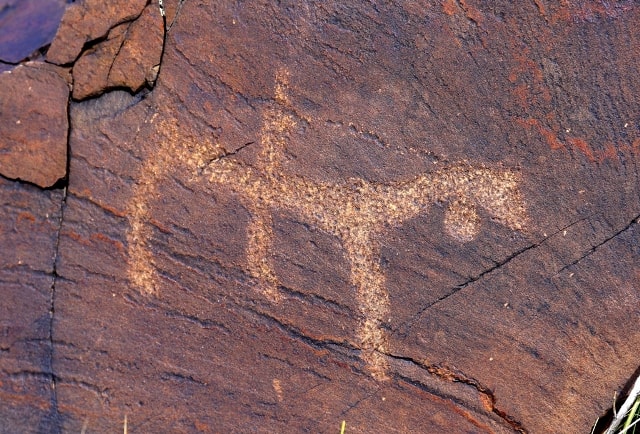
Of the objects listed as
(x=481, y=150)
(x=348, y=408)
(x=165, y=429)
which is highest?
(x=481, y=150)

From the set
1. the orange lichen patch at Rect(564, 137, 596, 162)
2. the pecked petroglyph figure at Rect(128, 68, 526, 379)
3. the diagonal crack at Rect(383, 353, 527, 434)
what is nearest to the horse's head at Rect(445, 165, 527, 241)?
the pecked petroglyph figure at Rect(128, 68, 526, 379)

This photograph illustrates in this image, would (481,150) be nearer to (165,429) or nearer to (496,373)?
(496,373)

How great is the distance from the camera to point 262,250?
3.91 feet

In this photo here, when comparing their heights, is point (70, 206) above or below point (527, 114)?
below

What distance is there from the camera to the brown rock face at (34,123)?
44.5 inches

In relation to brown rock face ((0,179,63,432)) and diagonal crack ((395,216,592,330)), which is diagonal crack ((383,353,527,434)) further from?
brown rock face ((0,179,63,432))

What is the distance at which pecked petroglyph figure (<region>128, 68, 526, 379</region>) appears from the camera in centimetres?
116

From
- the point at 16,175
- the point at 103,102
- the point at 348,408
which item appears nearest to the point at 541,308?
the point at 348,408

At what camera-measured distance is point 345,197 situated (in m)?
1.17

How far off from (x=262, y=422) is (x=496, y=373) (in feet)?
1.63

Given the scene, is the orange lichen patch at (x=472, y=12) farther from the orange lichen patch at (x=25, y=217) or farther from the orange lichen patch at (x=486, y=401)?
the orange lichen patch at (x=25, y=217)

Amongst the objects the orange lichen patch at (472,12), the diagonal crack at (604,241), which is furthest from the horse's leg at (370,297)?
the orange lichen patch at (472,12)

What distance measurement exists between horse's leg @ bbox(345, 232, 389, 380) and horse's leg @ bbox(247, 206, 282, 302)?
0.16 meters

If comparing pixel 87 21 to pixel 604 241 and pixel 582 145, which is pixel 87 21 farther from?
pixel 604 241
